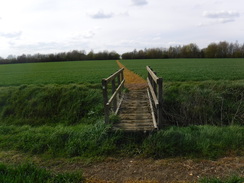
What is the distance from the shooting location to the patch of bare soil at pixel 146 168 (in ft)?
12.3

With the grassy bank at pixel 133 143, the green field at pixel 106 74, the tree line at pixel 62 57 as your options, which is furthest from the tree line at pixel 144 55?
the grassy bank at pixel 133 143

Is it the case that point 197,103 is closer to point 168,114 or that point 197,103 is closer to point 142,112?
point 168,114

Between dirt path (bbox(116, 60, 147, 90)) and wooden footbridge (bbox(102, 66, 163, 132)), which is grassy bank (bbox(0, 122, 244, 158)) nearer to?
wooden footbridge (bbox(102, 66, 163, 132))

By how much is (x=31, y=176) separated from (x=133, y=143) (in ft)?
7.67

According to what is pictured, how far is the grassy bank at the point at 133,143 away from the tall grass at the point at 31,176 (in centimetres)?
90

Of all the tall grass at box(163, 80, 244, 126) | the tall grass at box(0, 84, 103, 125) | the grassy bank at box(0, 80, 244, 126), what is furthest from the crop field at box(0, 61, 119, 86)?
the tall grass at box(163, 80, 244, 126)

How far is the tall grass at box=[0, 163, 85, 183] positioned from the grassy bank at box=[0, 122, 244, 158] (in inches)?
35.5

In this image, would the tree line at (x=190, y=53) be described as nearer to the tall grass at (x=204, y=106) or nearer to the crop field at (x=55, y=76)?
the crop field at (x=55, y=76)

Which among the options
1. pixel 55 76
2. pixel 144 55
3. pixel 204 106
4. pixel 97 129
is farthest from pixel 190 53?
pixel 97 129

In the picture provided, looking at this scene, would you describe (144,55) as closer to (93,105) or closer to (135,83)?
(135,83)

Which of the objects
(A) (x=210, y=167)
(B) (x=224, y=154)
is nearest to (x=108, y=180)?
(A) (x=210, y=167)

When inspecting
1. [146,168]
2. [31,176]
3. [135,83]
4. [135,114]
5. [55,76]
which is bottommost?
[146,168]

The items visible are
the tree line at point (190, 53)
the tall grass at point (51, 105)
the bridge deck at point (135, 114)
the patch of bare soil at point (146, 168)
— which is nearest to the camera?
the patch of bare soil at point (146, 168)

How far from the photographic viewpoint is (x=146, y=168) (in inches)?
162
